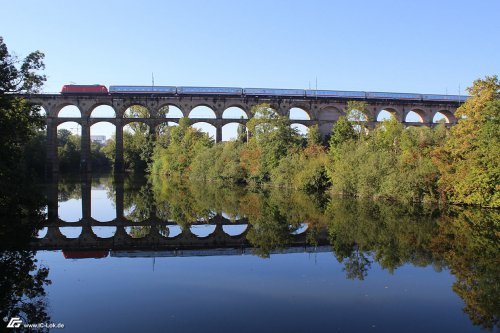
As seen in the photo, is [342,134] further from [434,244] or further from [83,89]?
[83,89]

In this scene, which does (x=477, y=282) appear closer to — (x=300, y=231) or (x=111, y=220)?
(x=300, y=231)

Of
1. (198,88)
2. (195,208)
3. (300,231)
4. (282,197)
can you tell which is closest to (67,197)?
(195,208)

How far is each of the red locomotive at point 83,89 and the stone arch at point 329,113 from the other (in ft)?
75.9

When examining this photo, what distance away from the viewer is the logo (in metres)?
5.88

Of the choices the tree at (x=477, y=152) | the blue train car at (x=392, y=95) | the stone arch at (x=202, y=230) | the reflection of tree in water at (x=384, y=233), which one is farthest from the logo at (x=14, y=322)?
the blue train car at (x=392, y=95)

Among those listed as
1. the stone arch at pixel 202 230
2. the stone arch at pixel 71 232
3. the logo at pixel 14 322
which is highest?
the logo at pixel 14 322

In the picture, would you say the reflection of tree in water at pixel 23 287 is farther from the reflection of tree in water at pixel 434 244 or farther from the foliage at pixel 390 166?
the foliage at pixel 390 166

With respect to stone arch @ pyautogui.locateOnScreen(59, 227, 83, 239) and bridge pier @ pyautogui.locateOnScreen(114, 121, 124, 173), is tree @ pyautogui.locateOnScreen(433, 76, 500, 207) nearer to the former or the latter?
stone arch @ pyautogui.locateOnScreen(59, 227, 83, 239)

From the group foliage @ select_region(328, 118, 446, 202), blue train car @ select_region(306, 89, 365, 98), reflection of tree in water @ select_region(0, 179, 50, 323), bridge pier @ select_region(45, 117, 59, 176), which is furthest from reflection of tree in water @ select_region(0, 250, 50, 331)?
blue train car @ select_region(306, 89, 365, 98)

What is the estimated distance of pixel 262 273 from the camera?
9055mm

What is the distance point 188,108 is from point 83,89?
10.7m

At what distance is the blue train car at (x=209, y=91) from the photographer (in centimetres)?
4772

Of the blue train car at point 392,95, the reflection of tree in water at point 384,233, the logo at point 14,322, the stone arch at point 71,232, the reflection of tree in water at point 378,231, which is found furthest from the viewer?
the blue train car at point 392,95

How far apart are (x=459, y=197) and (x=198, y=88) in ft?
109
